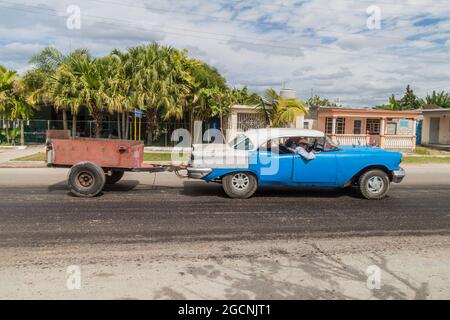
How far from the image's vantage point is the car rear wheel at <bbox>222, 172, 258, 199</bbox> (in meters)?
9.57

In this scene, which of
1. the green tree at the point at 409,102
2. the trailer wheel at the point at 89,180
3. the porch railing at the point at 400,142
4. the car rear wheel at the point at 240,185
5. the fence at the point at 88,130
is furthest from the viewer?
the green tree at the point at 409,102

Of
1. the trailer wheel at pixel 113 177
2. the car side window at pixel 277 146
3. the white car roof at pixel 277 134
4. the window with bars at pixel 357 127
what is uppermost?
the window with bars at pixel 357 127

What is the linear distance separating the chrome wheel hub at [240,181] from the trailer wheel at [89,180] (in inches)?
111

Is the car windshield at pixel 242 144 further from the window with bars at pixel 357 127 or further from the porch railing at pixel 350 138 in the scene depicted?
the window with bars at pixel 357 127

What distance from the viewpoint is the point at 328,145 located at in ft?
32.0

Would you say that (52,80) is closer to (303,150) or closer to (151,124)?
(151,124)

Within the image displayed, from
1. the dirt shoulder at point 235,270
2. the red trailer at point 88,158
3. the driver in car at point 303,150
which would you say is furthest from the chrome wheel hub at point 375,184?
the red trailer at point 88,158

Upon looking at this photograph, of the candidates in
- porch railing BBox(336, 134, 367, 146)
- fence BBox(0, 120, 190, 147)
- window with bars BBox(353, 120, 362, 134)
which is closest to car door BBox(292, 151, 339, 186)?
fence BBox(0, 120, 190, 147)

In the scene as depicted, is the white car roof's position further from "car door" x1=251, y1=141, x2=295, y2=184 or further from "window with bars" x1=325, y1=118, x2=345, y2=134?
"window with bars" x1=325, y1=118, x2=345, y2=134

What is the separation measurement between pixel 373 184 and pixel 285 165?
2.09m

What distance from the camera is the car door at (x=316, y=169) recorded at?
9.46 meters

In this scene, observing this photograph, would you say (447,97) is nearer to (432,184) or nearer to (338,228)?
(432,184)

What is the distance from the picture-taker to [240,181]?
9602 millimetres
